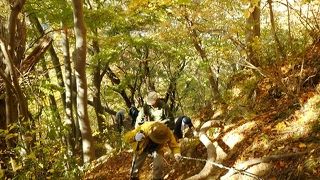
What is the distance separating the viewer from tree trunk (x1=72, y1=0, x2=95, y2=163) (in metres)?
8.31

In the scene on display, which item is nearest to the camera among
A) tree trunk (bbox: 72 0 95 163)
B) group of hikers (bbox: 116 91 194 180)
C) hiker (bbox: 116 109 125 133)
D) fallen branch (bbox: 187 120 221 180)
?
fallen branch (bbox: 187 120 221 180)

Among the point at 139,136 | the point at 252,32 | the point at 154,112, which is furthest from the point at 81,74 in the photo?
the point at 252,32

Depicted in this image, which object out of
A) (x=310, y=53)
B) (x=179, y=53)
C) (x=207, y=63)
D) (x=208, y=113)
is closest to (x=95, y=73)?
(x=179, y=53)

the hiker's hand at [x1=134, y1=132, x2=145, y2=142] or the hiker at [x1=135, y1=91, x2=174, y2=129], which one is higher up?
the hiker at [x1=135, y1=91, x2=174, y2=129]

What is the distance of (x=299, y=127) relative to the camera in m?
5.85

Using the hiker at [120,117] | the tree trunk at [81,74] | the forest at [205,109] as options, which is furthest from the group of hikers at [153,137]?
the hiker at [120,117]

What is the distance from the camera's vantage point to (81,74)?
28.5 ft

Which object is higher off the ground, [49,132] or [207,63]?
[207,63]

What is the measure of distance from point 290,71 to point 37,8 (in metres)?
7.14

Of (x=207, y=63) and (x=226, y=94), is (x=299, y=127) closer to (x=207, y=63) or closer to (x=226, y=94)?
(x=226, y=94)

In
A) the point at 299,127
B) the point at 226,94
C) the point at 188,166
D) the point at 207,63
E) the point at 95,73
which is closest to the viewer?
the point at 299,127

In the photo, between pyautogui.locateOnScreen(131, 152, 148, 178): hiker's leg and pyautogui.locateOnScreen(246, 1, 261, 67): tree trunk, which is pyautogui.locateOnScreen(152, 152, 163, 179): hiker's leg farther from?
pyautogui.locateOnScreen(246, 1, 261, 67): tree trunk

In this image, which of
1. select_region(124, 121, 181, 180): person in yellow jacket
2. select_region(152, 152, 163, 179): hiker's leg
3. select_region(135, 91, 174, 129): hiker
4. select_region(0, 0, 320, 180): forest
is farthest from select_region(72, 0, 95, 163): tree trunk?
select_region(152, 152, 163, 179): hiker's leg

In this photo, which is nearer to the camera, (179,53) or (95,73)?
(179,53)
